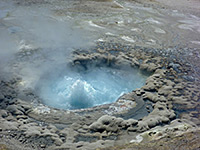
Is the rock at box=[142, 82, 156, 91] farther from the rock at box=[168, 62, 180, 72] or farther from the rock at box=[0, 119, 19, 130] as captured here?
the rock at box=[0, 119, 19, 130]

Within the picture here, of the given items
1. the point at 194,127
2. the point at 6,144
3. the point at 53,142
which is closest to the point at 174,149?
the point at 194,127

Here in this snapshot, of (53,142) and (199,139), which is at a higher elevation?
(199,139)

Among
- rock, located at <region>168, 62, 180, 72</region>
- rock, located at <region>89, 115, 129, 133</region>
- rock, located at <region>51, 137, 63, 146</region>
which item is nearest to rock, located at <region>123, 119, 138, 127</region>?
rock, located at <region>89, 115, 129, 133</region>

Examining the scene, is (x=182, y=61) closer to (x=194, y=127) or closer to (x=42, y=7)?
(x=194, y=127)

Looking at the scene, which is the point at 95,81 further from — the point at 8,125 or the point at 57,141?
the point at 8,125

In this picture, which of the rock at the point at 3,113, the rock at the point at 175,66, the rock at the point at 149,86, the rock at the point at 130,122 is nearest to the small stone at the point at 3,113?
the rock at the point at 3,113
